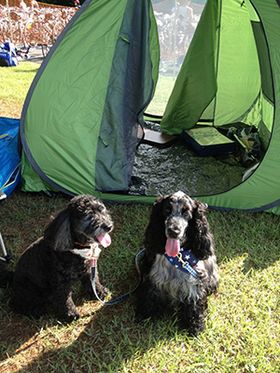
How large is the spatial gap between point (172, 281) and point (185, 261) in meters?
0.18

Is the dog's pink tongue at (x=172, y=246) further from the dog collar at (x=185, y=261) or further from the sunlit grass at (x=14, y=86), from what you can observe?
the sunlit grass at (x=14, y=86)

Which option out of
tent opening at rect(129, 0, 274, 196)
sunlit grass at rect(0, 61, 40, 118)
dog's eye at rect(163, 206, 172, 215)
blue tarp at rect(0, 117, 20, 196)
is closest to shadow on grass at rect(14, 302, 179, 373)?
dog's eye at rect(163, 206, 172, 215)

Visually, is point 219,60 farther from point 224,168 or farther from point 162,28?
point 224,168

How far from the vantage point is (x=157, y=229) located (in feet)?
7.83

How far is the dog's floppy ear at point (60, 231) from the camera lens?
217cm

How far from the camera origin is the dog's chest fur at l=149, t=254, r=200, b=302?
240 centimetres

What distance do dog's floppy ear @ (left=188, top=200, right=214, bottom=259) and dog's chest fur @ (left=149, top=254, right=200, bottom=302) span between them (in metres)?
0.20

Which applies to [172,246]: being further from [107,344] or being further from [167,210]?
[107,344]

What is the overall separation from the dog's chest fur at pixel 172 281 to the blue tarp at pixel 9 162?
1.93 metres

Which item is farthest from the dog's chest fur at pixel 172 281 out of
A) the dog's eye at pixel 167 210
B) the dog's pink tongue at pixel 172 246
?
the dog's eye at pixel 167 210

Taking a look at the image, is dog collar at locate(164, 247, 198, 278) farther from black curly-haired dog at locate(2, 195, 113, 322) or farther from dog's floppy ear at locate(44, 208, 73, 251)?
dog's floppy ear at locate(44, 208, 73, 251)

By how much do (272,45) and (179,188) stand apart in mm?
1796

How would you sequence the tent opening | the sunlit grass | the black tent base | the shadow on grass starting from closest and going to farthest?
the shadow on grass
the tent opening
the black tent base
the sunlit grass

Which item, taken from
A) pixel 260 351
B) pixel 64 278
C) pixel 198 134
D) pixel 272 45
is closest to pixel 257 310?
pixel 260 351
